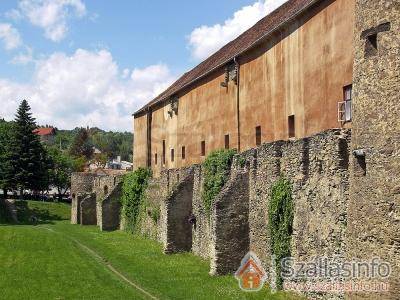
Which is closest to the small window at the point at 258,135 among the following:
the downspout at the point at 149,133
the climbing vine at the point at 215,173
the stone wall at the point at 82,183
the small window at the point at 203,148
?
the climbing vine at the point at 215,173

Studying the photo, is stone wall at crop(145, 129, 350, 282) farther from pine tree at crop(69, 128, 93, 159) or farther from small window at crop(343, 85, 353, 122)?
pine tree at crop(69, 128, 93, 159)

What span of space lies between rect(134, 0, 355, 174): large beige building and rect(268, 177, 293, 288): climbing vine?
9.64 feet

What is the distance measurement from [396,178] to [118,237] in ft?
88.8

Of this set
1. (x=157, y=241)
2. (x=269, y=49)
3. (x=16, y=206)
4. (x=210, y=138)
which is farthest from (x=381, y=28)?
(x=16, y=206)

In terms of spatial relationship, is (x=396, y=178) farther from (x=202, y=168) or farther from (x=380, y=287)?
(x=202, y=168)

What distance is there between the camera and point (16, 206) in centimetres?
5247

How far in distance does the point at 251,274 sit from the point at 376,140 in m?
9.19

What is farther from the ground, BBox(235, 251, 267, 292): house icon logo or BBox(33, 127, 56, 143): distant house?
BBox(33, 127, 56, 143): distant house

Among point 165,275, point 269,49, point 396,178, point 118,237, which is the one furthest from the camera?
point 118,237

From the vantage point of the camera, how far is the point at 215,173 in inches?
963

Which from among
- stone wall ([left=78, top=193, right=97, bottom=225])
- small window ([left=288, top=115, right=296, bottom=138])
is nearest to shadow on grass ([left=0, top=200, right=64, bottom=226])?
stone wall ([left=78, top=193, right=97, bottom=225])

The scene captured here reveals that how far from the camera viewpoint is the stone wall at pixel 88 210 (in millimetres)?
48344

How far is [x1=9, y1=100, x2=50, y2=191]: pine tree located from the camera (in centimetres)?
5916

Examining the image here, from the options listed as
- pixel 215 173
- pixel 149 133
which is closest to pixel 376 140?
pixel 215 173
